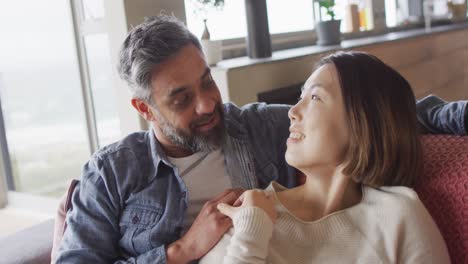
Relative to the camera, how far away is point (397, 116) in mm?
1049

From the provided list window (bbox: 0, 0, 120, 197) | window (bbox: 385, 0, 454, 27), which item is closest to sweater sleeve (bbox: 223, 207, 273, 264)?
window (bbox: 0, 0, 120, 197)

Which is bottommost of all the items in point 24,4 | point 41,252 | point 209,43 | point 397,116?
point 41,252

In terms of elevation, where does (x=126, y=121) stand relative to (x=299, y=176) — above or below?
above

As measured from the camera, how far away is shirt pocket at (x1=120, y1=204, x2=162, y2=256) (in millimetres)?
1246

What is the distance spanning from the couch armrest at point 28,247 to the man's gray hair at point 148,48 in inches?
20.3

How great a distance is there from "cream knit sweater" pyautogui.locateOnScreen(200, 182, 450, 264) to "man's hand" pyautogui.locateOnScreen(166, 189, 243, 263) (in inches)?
0.7

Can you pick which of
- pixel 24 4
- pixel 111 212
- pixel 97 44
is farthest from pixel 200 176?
pixel 24 4

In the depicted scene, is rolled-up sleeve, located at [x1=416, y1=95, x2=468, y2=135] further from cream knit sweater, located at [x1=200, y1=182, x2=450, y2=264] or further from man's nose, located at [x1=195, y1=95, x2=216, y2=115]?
man's nose, located at [x1=195, y1=95, x2=216, y2=115]

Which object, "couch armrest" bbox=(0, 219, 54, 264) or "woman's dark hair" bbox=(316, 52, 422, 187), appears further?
"couch armrest" bbox=(0, 219, 54, 264)

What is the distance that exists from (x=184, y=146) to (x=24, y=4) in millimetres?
1688

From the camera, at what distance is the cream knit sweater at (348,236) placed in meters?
0.99

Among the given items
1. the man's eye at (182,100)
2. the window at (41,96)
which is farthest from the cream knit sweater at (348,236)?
the window at (41,96)

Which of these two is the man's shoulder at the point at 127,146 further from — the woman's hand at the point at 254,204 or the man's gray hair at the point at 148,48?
the woman's hand at the point at 254,204

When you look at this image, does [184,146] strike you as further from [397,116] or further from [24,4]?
[24,4]
